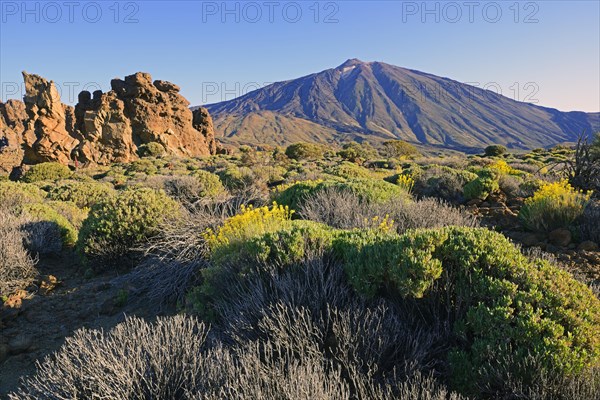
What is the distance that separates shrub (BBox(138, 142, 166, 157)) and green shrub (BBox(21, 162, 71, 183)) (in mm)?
9889

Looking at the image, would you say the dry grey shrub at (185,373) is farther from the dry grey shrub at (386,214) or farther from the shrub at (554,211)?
the shrub at (554,211)

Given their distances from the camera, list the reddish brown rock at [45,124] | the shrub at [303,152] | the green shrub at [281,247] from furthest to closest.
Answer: the shrub at [303,152] → the reddish brown rock at [45,124] → the green shrub at [281,247]

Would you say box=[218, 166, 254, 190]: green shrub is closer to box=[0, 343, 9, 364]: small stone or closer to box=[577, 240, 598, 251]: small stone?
box=[0, 343, 9, 364]: small stone

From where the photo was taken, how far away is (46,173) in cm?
1872

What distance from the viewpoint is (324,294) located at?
117 inches

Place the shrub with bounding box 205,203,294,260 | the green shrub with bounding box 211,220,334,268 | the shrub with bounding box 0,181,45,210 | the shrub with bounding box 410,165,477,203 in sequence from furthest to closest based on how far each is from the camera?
1. the shrub with bounding box 410,165,477,203
2. the shrub with bounding box 0,181,45,210
3. the shrub with bounding box 205,203,294,260
4. the green shrub with bounding box 211,220,334,268

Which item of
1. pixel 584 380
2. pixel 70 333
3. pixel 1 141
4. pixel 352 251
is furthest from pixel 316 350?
pixel 1 141

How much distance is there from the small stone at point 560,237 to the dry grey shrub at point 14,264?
6.86 m

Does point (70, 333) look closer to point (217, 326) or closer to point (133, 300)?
point (133, 300)

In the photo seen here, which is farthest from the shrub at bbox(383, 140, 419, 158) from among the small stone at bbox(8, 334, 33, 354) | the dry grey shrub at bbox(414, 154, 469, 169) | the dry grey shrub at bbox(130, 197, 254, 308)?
the small stone at bbox(8, 334, 33, 354)

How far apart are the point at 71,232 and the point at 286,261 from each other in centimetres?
528

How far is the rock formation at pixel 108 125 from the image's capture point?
75.4 ft

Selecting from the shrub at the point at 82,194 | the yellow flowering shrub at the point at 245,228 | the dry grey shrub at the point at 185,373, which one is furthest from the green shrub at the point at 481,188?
the shrub at the point at 82,194

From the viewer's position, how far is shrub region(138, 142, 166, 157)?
29547 mm
